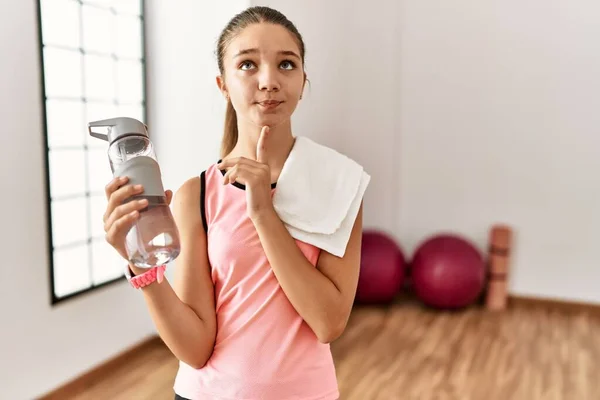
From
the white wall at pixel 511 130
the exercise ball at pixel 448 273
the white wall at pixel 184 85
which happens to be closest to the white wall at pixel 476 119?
the white wall at pixel 511 130

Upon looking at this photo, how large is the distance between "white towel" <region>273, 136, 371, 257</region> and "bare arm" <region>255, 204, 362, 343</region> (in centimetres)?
3

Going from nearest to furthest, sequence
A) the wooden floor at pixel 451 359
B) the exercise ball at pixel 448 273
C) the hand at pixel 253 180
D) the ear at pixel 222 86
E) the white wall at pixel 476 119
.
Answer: the hand at pixel 253 180
the ear at pixel 222 86
the wooden floor at pixel 451 359
the exercise ball at pixel 448 273
the white wall at pixel 476 119

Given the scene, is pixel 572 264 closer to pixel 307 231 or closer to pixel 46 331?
pixel 46 331

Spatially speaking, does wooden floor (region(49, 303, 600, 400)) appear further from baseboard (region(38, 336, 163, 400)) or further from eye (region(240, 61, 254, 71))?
eye (region(240, 61, 254, 71))

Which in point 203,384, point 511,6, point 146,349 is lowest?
point 146,349

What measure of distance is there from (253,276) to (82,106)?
214 centimetres

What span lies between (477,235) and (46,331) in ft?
9.58

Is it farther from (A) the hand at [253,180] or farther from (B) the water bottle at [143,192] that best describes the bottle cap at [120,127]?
(A) the hand at [253,180]

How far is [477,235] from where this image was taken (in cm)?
436

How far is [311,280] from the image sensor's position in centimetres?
91

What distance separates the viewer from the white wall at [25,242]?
2.34 metres

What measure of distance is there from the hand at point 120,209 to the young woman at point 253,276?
134 millimetres

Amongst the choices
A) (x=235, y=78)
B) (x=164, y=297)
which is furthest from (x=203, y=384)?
(x=235, y=78)

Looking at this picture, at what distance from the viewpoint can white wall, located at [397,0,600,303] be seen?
4023mm
